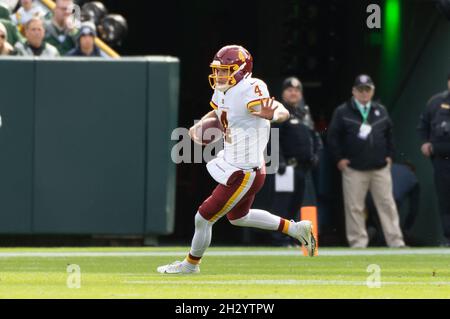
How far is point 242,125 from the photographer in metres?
11.4

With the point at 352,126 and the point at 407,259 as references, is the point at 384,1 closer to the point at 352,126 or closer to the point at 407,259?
the point at 352,126

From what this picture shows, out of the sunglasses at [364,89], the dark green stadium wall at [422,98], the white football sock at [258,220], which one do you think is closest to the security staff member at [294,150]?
the sunglasses at [364,89]

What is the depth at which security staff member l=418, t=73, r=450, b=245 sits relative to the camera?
1719 centimetres

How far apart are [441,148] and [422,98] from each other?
9.82 feet

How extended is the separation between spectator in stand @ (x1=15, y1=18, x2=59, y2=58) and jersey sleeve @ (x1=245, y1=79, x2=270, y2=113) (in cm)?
653

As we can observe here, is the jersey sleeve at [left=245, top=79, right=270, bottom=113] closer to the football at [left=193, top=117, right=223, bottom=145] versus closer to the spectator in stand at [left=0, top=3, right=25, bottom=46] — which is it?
the football at [left=193, top=117, right=223, bottom=145]

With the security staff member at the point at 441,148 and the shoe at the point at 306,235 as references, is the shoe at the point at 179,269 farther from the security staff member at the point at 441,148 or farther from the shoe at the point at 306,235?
the security staff member at the point at 441,148

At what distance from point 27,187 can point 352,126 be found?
420 cm

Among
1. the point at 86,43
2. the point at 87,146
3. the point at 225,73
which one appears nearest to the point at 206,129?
the point at 225,73

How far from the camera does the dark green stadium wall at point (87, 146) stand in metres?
17.2

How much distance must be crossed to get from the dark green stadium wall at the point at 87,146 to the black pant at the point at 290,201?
139 cm

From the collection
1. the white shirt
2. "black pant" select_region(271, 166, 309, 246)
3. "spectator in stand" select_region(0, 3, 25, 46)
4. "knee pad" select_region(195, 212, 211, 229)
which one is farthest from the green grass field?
the white shirt

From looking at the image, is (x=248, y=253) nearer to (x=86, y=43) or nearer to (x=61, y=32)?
(x=86, y=43)

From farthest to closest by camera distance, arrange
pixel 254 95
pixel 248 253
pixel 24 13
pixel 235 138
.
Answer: pixel 24 13
pixel 248 253
pixel 235 138
pixel 254 95
